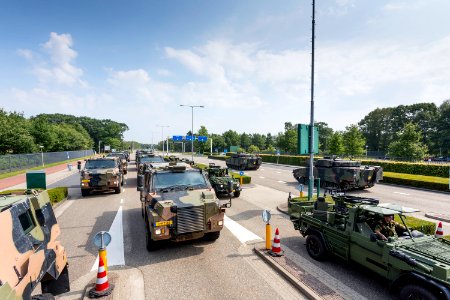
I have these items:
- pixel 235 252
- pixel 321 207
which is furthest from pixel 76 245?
pixel 321 207

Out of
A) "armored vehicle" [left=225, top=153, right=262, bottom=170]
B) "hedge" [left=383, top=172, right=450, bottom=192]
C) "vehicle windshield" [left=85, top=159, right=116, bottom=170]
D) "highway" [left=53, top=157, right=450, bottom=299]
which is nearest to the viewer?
"highway" [left=53, top=157, right=450, bottom=299]

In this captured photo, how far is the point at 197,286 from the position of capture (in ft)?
18.6

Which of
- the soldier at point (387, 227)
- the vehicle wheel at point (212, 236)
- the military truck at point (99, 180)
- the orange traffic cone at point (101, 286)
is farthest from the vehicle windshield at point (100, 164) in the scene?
the soldier at point (387, 227)

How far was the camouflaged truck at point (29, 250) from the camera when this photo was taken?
3.24m

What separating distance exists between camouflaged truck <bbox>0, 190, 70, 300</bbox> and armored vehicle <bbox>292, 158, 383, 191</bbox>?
15379 millimetres

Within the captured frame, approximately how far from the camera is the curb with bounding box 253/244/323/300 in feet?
17.3

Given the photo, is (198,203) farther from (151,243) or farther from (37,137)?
(37,137)

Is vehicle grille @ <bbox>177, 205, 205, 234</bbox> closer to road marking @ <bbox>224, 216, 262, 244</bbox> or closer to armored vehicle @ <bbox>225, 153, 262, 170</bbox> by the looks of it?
road marking @ <bbox>224, 216, 262, 244</bbox>

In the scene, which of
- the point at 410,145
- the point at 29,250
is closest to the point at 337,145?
the point at 410,145

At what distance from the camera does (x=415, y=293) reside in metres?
4.48

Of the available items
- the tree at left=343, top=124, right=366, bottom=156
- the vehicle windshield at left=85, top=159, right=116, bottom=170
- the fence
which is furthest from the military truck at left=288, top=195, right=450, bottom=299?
the tree at left=343, top=124, right=366, bottom=156

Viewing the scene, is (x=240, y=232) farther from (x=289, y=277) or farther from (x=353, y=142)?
(x=353, y=142)

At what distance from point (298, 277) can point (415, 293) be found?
7.37ft

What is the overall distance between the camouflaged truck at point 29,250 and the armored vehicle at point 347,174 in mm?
15379
